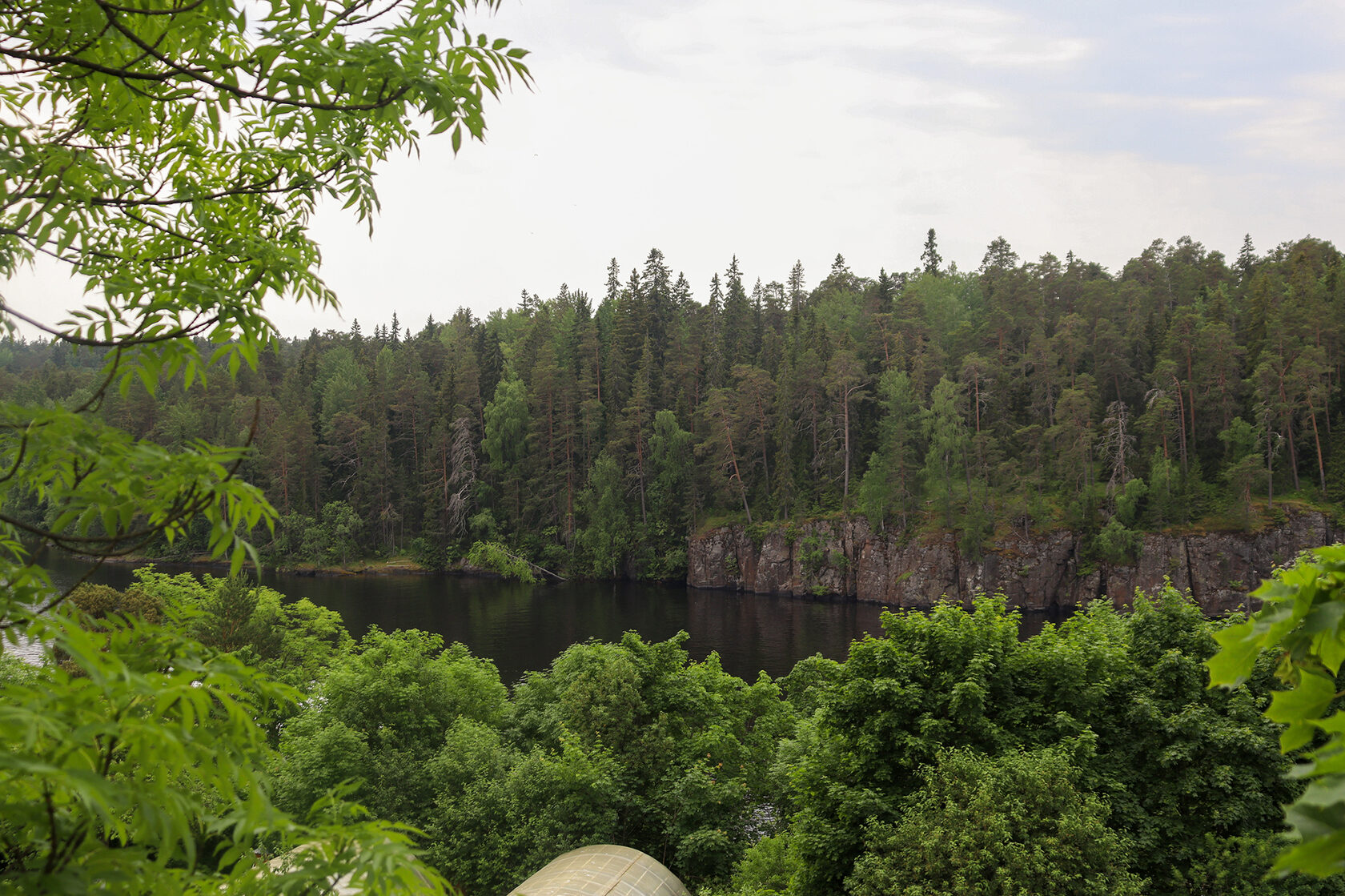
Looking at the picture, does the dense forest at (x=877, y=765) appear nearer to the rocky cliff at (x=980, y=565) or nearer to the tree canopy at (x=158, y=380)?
the tree canopy at (x=158, y=380)

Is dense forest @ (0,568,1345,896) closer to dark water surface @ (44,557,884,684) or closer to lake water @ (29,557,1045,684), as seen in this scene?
lake water @ (29,557,1045,684)

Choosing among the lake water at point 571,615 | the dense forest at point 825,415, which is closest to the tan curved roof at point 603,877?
the lake water at point 571,615

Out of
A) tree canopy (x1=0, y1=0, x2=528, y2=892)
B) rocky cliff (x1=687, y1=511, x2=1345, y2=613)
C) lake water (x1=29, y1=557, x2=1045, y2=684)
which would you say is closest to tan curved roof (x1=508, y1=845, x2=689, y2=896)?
tree canopy (x1=0, y1=0, x2=528, y2=892)

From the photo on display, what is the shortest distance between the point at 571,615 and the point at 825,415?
92.9 feet

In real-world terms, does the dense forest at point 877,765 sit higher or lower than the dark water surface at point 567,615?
higher

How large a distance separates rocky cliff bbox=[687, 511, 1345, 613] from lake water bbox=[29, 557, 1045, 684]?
2231 mm

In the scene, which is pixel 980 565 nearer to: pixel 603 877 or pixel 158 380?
pixel 603 877

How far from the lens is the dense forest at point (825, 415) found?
54.3 metres

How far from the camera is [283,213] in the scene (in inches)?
159

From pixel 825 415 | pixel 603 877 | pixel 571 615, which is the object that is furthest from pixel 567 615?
pixel 603 877

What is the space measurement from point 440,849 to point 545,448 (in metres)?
60.7

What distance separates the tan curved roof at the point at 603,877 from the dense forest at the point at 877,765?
1665 millimetres

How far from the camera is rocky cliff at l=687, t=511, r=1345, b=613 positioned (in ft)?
159

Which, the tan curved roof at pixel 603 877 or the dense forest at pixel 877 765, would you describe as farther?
the tan curved roof at pixel 603 877
